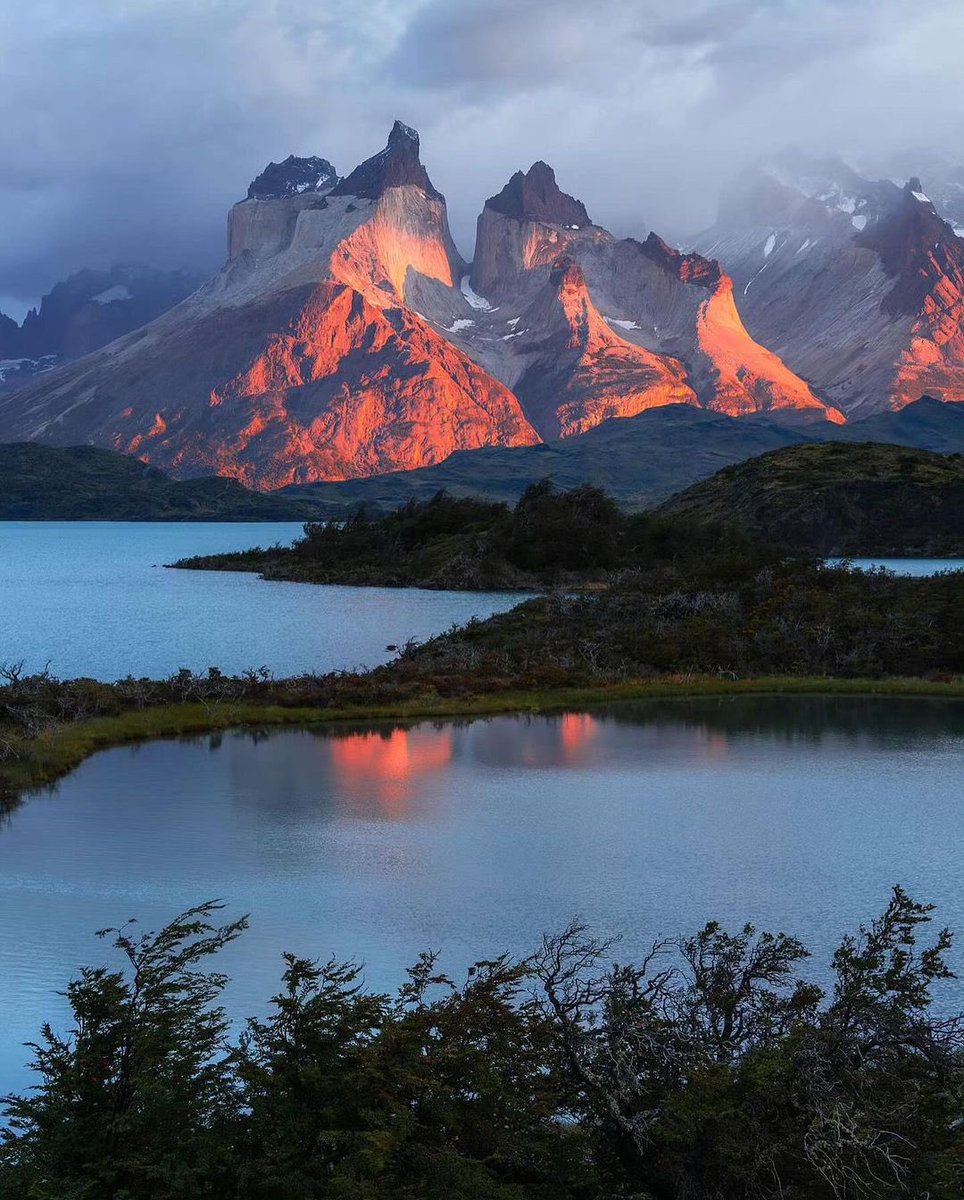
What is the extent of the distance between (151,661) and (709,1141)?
47980mm

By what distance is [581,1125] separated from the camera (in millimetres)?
9953

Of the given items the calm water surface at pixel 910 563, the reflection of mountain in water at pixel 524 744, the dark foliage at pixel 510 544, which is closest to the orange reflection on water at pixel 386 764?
the reflection of mountain in water at pixel 524 744

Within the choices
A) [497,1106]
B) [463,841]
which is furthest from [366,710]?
[497,1106]

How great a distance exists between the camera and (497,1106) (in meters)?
9.95

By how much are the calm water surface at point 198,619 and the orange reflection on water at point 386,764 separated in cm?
1659

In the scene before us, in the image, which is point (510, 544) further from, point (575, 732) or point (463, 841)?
point (463, 841)

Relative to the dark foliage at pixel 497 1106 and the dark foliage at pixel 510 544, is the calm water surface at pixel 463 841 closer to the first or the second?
the dark foliage at pixel 497 1106

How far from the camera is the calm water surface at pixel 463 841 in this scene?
58.1 ft

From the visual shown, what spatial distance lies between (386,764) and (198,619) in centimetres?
4441

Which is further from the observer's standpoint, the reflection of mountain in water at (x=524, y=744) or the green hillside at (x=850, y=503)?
the green hillside at (x=850, y=503)

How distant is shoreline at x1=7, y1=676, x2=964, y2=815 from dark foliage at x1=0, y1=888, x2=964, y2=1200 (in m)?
17.8

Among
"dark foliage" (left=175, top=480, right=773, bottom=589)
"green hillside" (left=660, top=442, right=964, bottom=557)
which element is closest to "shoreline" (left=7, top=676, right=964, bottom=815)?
"dark foliage" (left=175, top=480, right=773, bottom=589)

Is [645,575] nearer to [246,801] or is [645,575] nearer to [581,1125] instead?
[246,801]

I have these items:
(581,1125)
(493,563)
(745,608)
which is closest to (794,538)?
(493,563)
